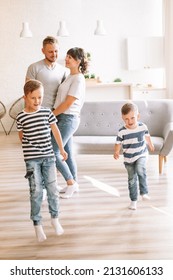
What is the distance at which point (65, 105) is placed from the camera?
12.7 feet

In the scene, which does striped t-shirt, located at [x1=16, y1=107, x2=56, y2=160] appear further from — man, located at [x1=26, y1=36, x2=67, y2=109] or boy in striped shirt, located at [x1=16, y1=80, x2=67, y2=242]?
man, located at [x1=26, y1=36, x2=67, y2=109]

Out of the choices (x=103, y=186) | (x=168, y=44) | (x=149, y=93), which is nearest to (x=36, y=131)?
(x=103, y=186)

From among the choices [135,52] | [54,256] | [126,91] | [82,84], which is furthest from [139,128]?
[135,52]

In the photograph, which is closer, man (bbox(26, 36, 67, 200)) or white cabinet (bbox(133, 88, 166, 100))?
man (bbox(26, 36, 67, 200))

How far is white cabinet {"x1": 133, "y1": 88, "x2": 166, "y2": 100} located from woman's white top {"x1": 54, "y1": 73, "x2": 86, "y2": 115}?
260 inches

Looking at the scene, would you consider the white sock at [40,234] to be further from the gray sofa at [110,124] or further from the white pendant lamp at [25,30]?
the white pendant lamp at [25,30]

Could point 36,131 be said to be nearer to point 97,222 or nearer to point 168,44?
point 97,222

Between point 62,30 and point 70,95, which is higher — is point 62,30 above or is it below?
above

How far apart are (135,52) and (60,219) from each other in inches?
303

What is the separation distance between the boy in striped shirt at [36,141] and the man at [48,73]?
90cm

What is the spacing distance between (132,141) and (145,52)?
23.9 ft

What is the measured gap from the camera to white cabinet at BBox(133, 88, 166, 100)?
1040 cm

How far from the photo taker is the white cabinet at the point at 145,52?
10562mm

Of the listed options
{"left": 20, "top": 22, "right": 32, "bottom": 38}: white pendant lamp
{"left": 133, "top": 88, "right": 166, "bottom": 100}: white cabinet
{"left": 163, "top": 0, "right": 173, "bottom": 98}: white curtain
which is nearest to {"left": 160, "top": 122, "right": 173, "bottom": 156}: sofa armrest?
{"left": 20, "top": 22, "right": 32, "bottom": 38}: white pendant lamp
